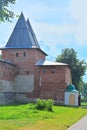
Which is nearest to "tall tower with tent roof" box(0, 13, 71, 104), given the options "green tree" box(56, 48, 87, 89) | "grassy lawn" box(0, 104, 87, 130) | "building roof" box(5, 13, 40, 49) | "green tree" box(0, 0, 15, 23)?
"building roof" box(5, 13, 40, 49)

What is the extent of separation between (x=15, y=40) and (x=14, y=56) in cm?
254

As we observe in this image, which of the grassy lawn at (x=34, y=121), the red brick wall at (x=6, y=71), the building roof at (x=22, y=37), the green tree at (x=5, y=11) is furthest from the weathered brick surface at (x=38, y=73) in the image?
the green tree at (x=5, y=11)

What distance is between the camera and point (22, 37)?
57344mm

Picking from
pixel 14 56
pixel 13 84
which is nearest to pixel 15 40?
pixel 14 56

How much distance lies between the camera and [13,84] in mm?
55500

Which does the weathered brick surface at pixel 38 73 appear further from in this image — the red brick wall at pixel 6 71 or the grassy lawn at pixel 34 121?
the grassy lawn at pixel 34 121

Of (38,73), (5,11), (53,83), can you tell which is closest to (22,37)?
(38,73)

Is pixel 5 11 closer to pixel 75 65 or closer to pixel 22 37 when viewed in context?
pixel 22 37

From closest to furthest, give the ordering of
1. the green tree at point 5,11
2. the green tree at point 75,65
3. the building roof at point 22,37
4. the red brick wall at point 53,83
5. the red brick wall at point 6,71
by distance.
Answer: the green tree at point 5,11 < the red brick wall at point 6,71 < the red brick wall at point 53,83 < the building roof at point 22,37 < the green tree at point 75,65

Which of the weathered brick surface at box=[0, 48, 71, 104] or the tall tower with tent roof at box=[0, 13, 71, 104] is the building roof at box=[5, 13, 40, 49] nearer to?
the tall tower with tent roof at box=[0, 13, 71, 104]

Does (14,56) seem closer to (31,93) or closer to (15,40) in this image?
(15,40)

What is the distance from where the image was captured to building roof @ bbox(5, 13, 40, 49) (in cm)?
5662

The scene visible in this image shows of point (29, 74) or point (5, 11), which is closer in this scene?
point (5, 11)

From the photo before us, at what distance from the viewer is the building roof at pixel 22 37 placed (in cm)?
5662
